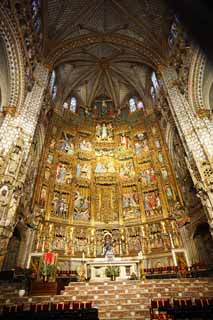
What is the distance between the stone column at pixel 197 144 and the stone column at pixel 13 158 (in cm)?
941

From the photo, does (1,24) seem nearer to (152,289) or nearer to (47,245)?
(47,245)

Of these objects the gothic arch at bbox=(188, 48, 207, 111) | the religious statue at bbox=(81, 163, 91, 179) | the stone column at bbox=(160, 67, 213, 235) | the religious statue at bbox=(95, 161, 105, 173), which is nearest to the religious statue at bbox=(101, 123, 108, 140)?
the religious statue at bbox=(95, 161, 105, 173)

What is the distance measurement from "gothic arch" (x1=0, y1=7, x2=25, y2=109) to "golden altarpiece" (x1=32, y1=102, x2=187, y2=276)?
656 centimetres

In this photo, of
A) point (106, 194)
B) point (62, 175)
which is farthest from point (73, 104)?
point (106, 194)

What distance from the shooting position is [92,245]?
1534 centimetres

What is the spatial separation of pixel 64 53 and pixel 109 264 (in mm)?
18524

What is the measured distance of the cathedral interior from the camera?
11266 mm

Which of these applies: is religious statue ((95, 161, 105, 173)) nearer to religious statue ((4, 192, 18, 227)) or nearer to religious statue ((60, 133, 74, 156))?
religious statue ((60, 133, 74, 156))

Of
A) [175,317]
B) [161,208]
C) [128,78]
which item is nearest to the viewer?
[175,317]

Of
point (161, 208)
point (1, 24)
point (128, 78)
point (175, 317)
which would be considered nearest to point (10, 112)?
point (1, 24)

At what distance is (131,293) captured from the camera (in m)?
8.00

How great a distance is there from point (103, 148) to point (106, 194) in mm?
5648

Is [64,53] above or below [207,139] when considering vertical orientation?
above

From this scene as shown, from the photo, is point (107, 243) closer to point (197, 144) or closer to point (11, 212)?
point (11, 212)
